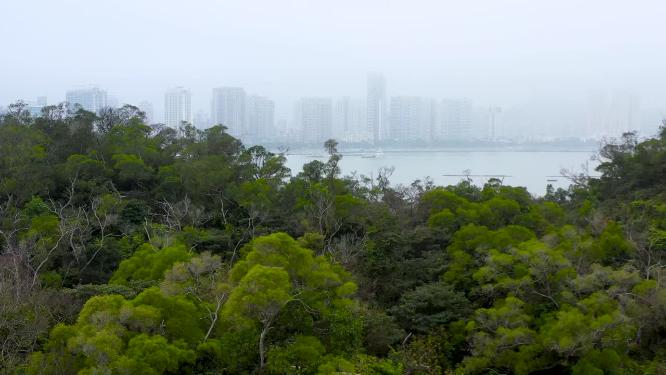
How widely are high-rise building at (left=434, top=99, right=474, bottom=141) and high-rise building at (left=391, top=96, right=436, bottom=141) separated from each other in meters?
0.76

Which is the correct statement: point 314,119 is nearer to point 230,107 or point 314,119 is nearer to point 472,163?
point 230,107

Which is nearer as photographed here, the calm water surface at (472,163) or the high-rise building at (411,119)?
the calm water surface at (472,163)

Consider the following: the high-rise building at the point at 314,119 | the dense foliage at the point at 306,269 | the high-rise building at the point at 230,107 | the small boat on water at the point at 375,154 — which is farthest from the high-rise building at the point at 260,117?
the dense foliage at the point at 306,269

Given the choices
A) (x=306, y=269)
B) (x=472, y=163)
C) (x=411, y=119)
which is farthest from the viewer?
(x=411, y=119)

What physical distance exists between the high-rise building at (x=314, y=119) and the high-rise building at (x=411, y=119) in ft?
14.9

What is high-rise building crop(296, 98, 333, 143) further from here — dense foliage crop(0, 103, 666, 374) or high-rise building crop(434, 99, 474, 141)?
dense foliage crop(0, 103, 666, 374)

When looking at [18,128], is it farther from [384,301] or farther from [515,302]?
[515,302]

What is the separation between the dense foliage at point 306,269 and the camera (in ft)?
21.9

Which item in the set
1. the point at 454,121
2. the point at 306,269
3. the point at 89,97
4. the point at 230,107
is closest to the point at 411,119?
the point at 454,121

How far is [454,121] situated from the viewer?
1474 inches

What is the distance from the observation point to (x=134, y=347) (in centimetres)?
620

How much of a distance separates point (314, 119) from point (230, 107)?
4540 mm

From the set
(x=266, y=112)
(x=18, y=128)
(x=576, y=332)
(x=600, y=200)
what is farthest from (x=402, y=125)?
(x=576, y=332)

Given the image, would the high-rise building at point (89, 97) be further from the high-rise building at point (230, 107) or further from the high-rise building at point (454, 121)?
the high-rise building at point (454, 121)
